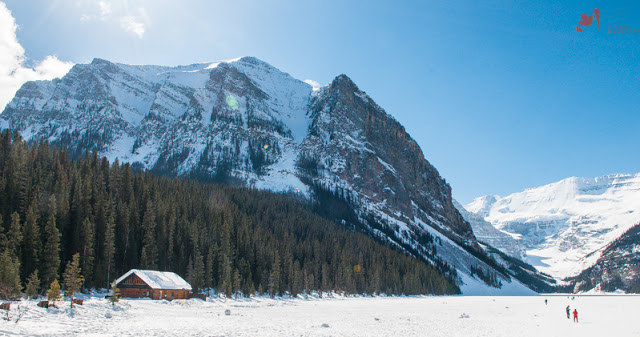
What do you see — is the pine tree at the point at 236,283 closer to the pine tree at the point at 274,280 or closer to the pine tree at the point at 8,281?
the pine tree at the point at 274,280

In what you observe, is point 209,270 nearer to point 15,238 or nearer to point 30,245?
point 30,245

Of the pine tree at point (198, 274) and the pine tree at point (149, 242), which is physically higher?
the pine tree at point (149, 242)

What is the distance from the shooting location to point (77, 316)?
32.7 m

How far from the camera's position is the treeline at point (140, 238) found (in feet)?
183

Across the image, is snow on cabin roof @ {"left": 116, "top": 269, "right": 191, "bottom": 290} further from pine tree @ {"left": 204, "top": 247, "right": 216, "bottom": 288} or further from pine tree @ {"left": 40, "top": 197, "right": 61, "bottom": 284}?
pine tree @ {"left": 204, "top": 247, "right": 216, "bottom": 288}

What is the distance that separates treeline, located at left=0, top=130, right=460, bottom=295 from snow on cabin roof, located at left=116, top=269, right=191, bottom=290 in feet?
20.5

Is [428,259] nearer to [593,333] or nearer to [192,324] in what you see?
[593,333]

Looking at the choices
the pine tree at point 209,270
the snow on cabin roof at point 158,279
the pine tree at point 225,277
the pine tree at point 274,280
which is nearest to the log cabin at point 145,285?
the snow on cabin roof at point 158,279

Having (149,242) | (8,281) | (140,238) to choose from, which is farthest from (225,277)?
(8,281)

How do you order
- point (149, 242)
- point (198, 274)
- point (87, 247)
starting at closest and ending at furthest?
1. point (87, 247)
2. point (198, 274)
3. point (149, 242)

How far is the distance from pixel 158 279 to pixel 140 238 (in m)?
17.6

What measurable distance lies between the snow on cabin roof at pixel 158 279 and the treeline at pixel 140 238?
20.5 feet

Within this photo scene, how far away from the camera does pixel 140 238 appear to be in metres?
75.4

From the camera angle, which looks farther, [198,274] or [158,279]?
[198,274]
